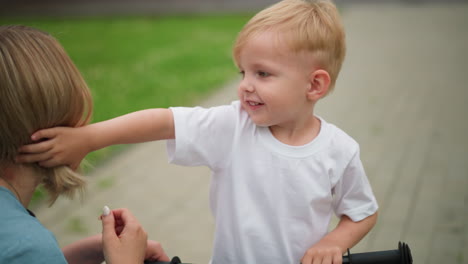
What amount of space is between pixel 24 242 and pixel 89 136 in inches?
16.2

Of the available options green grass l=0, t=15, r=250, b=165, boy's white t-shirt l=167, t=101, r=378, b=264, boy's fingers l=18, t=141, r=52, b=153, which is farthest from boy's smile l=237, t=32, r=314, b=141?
green grass l=0, t=15, r=250, b=165

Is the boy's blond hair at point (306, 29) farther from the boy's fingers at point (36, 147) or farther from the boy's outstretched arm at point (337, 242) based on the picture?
the boy's fingers at point (36, 147)

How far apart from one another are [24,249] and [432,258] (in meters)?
2.95

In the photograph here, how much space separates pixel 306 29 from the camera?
1941 mm

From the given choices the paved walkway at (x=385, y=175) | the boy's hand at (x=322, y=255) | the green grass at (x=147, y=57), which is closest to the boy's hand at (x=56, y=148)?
the boy's hand at (x=322, y=255)

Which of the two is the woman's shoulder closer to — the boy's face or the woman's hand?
the woman's hand

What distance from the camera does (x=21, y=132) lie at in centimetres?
174

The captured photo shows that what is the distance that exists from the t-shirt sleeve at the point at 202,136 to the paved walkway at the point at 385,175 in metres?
2.06

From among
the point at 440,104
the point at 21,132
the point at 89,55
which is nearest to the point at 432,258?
the point at 21,132

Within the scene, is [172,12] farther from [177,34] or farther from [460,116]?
[460,116]

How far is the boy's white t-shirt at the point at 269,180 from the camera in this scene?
2.01 metres

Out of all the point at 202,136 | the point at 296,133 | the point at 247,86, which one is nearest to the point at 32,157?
the point at 202,136

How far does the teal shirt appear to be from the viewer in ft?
5.15

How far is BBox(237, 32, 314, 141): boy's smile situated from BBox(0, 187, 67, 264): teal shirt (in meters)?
0.76
